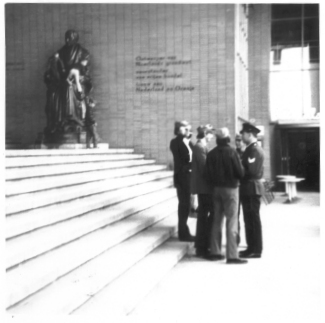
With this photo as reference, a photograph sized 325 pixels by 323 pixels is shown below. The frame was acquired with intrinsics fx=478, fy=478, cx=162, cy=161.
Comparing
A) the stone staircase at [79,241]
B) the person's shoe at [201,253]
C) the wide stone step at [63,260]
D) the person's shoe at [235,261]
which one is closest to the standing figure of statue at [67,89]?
the stone staircase at [79,241]

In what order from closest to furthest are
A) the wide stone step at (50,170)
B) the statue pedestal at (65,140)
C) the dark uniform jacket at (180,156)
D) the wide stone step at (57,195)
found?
1. the wide stone step at (57,195)
2. the wide stone step at (50,170)
3. the dark uniform jacket at (180,156)
4. the statue pedestal at (65,140)

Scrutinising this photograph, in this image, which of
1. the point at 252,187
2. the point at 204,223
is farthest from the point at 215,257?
the point at 252,187

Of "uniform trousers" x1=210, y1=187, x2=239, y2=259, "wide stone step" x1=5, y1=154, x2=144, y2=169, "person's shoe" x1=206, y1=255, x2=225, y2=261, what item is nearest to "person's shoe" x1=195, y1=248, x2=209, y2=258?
"person's shoe" x1=206, y1=255, x2=225, y2=261

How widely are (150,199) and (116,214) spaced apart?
1873 millimetres

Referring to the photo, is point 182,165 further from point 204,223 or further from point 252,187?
point 252,187

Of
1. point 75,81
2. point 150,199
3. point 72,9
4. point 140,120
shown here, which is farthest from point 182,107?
point 150,199

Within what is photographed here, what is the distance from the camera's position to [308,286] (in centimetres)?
421

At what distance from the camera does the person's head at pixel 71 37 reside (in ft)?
33.6

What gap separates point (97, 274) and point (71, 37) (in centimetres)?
759

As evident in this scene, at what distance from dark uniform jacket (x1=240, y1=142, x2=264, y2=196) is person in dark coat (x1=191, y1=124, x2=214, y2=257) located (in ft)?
1.27

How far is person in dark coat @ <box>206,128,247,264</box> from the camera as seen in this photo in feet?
15.9

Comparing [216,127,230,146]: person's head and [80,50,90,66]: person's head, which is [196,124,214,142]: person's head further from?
[80,50,90,66]: person's head

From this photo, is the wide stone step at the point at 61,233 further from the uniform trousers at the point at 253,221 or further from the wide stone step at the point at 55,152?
the wide stone step at the point at 55,152

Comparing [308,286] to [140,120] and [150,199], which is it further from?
[140,120]
